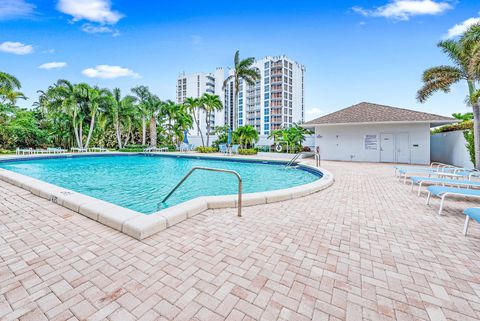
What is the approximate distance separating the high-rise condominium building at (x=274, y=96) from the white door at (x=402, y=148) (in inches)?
1988

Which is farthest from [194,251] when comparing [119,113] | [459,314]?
[119,113]

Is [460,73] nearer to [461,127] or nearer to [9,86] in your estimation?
[461,127]

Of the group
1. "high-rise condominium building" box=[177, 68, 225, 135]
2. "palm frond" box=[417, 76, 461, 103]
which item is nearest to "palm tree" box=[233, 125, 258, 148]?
"palm frond" box=[417, 76, 461, 103]

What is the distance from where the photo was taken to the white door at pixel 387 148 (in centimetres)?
1502

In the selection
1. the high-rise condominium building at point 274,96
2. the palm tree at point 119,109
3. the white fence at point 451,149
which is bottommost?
the white fence at point 451,149

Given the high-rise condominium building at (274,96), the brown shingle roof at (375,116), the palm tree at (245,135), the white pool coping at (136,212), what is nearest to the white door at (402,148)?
the brown shingle roof at (375,116)

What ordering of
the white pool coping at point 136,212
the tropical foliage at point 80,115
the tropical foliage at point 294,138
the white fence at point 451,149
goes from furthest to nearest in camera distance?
the tropical foliage at point 80,115 < the tropical foliage at point 294,138 < the white fence at point 451,149 < the white pool coping at point 136,212

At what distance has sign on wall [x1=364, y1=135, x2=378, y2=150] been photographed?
1550cm

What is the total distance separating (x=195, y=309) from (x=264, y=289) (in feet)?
2.06

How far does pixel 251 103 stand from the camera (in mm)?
73438

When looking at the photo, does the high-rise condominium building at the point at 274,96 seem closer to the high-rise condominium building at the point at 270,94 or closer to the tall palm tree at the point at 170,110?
the high-rise condominium building at the point at 270,94

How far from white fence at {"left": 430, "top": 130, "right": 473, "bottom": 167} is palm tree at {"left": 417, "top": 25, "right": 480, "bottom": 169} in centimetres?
235

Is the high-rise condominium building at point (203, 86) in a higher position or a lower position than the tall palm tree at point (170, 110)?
higher

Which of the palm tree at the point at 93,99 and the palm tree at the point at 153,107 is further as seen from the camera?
the palm tree at the point at 153,107
